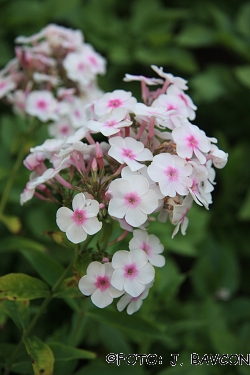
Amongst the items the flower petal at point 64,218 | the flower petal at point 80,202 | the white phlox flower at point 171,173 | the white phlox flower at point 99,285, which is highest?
the white phlox flower at point 171,173

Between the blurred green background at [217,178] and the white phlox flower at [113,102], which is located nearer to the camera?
the white phlox flower at [113,102]

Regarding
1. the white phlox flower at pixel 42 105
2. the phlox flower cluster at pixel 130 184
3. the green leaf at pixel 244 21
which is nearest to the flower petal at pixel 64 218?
the phlox flower cluster at pixel 130 184

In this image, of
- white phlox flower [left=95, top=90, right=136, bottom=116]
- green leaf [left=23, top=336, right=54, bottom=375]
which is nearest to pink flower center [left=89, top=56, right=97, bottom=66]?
white phlox flower [left=95, top=90, right=136, bottom=116]

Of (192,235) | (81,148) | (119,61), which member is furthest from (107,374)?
(119,61)

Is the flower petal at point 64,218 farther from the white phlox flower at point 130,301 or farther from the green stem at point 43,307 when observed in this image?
the white phlox flower at point 130,301

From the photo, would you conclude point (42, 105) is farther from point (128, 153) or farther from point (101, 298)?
point (101, 298)

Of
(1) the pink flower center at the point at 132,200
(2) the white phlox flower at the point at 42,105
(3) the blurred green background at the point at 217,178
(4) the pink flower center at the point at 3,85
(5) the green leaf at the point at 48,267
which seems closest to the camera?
(1) the pink flower center at the point at 132,200

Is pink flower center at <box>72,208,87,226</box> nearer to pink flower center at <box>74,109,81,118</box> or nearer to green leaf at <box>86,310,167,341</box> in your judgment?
green leaf at <box>86,310,167,341</box>

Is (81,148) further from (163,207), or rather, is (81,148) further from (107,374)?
(107,374)
